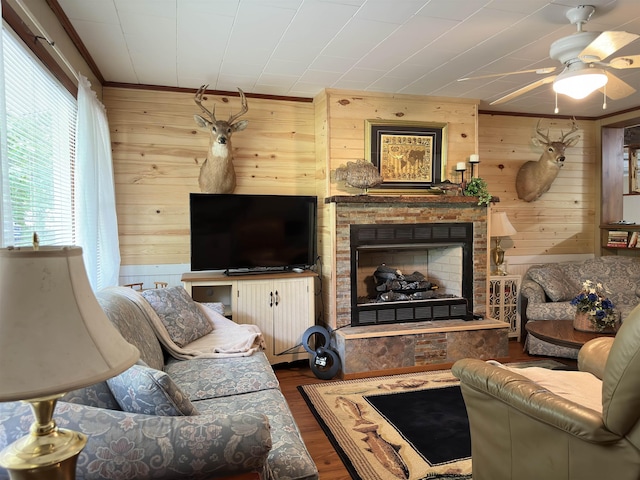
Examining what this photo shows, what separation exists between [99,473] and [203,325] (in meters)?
2.04

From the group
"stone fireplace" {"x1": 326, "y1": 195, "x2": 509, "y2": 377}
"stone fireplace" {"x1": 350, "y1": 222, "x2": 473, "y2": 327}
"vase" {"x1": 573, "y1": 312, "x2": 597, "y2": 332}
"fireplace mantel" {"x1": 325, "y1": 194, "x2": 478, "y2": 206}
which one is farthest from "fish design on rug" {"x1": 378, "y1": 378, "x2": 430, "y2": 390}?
"fireplace mantel" {"x1": 325, "y1": 194, "x2": 478, "y2": 206}

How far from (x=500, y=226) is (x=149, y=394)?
4.23 meters

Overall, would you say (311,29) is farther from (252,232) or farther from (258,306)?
(258,306)

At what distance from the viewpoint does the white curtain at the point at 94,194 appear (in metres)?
2.83

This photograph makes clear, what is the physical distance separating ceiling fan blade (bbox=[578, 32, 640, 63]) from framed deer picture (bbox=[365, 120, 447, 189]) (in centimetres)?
195

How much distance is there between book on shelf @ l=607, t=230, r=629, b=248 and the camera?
517 cm

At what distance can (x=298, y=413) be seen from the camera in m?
3.10

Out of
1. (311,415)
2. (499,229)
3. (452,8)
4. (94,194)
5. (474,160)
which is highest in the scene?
(452,8)

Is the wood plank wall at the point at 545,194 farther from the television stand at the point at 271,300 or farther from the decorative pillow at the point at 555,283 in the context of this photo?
the television stand at the point at 271,300

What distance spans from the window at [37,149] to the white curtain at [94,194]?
0.12 metres

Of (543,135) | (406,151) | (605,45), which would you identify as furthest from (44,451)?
(543,135)

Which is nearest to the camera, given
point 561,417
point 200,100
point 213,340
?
point 561,417

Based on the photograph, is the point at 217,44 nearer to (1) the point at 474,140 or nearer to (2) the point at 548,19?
(2) the point at 548,19

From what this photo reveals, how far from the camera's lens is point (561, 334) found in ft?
10.4
